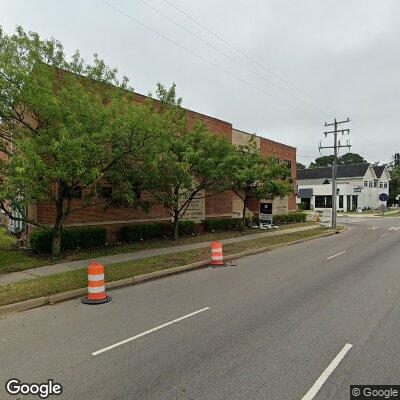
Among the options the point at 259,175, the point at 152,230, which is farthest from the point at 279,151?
the point at 152,230

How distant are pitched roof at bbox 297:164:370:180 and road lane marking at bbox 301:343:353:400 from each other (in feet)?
204

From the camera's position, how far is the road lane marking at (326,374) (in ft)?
13.4

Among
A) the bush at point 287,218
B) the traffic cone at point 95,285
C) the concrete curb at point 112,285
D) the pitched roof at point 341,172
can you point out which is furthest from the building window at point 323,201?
the traffic cone at point 95,285

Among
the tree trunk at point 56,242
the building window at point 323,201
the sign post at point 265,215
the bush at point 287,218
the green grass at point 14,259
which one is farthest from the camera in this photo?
the building window at point 323,201

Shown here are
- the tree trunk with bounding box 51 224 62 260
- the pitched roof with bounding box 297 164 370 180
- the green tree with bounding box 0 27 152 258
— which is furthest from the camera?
the pitched roof with bounding box 297 164 370 180

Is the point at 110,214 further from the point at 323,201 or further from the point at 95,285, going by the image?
the point at 323,201

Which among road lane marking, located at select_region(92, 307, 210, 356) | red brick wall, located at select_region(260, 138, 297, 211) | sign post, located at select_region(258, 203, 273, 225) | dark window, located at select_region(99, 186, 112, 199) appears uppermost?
red brick wall, located at select_region(260, 138, 297, 211)

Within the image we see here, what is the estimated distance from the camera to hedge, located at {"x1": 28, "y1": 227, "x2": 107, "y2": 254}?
13.6 meters

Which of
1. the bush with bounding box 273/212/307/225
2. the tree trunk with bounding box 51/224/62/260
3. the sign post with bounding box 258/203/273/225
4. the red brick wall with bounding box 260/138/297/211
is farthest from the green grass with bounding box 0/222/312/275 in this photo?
the red brick wall with bounding box 260/138/297/211

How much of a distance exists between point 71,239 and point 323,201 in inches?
1898

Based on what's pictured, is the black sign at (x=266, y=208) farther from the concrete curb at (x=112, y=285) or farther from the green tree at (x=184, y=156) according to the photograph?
the concrete curb at (x=112, y=285)

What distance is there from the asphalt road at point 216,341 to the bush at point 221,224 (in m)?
13.0

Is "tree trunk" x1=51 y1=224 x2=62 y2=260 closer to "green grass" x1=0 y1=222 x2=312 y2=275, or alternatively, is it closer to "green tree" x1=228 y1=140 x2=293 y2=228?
"green grass" x1=0 y1=222 x2=312 y2=275

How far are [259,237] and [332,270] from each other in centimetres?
933
